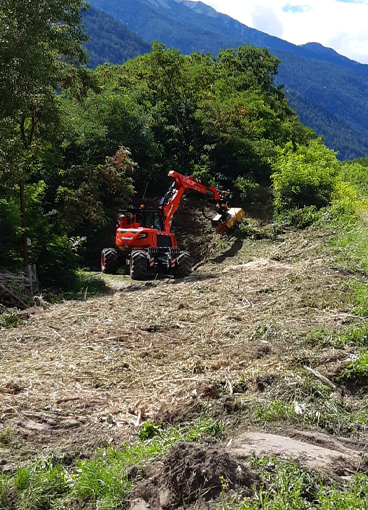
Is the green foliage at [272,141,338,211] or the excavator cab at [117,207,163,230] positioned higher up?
the green foliage at [272,141,338,211]

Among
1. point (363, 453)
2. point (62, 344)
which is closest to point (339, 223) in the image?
point (62, 344)

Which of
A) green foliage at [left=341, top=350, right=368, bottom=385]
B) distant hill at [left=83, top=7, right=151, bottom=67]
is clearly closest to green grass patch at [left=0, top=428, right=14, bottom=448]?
green foliage at [left=341, top=350, right=368, bottom=385]

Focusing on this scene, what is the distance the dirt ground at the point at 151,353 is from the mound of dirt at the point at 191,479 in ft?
0.35

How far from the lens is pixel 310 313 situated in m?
6.55

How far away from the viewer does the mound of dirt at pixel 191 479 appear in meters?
2.74

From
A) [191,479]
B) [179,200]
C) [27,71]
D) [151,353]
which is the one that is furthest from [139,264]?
[191,479]

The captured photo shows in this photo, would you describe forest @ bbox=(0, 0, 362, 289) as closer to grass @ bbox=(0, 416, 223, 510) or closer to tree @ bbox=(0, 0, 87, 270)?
tree @ bbox=(0, 0, 87, 270)

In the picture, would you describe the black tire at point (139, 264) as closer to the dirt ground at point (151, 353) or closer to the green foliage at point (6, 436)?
the dirt ground at point (151, 353)

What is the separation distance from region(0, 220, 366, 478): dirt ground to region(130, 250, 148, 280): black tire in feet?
8.11

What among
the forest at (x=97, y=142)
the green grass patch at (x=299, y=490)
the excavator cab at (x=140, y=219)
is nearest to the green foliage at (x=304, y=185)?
Result: the forest at (x=97, y=142)

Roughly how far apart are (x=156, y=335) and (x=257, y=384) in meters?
2.55

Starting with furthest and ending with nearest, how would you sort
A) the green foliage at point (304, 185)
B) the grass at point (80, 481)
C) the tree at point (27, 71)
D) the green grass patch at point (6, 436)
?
the green foliage at point (304, 185) → the tree at point (27, 71) → the green grass patch at point (6, 436) → the grass at point (80, 481)

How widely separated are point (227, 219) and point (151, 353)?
11081 mm

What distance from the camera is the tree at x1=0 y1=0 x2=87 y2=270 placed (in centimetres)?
1005
